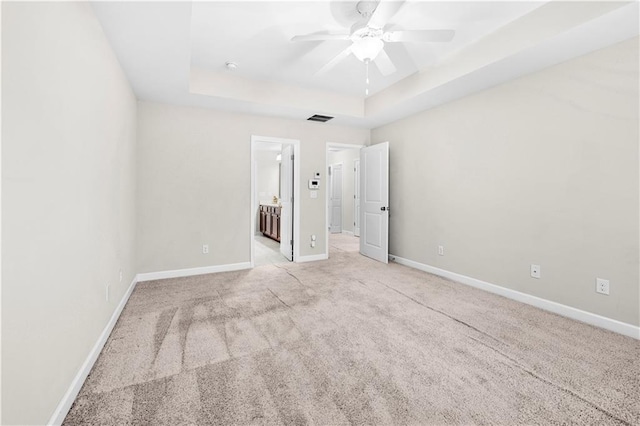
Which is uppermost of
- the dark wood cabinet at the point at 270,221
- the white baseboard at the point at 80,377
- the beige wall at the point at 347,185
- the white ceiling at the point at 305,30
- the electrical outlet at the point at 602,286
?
the white ceiling at the point at 305,30

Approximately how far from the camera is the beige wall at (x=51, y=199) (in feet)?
3.45

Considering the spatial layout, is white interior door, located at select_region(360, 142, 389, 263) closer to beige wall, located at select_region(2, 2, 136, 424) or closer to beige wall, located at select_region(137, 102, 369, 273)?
beige wall, located at select_region(137, 102, 369, 273)

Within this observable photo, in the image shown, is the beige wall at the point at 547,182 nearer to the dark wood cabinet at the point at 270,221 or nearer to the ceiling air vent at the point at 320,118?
the ceiling air vent at the point at 320,118

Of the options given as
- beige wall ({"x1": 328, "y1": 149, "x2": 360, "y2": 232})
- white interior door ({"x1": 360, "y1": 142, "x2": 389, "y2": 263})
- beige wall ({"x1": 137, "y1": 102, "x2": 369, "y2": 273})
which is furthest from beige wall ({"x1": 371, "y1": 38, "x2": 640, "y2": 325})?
beige wall ({"x1": 328, "y1": 149, "x2": 360, "y2": 232})

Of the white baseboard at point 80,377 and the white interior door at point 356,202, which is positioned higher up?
the white interior door at point 356,202

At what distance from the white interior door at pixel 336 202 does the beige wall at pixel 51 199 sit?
6.88m

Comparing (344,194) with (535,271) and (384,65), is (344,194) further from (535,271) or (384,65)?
(535,271)

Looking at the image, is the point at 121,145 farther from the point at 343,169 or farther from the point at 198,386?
the point at 343,169

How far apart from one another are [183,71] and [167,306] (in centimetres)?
238

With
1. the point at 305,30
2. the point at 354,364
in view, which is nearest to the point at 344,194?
the point at 305,30

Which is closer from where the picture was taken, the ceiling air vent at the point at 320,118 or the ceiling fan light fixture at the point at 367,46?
the ceiling fan light fixture at the point at 367,46

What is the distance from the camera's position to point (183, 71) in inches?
115

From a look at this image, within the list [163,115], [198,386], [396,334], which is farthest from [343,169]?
[198,386]

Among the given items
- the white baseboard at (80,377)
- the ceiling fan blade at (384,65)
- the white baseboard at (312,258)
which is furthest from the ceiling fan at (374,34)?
the white baseboard at (312,258)
